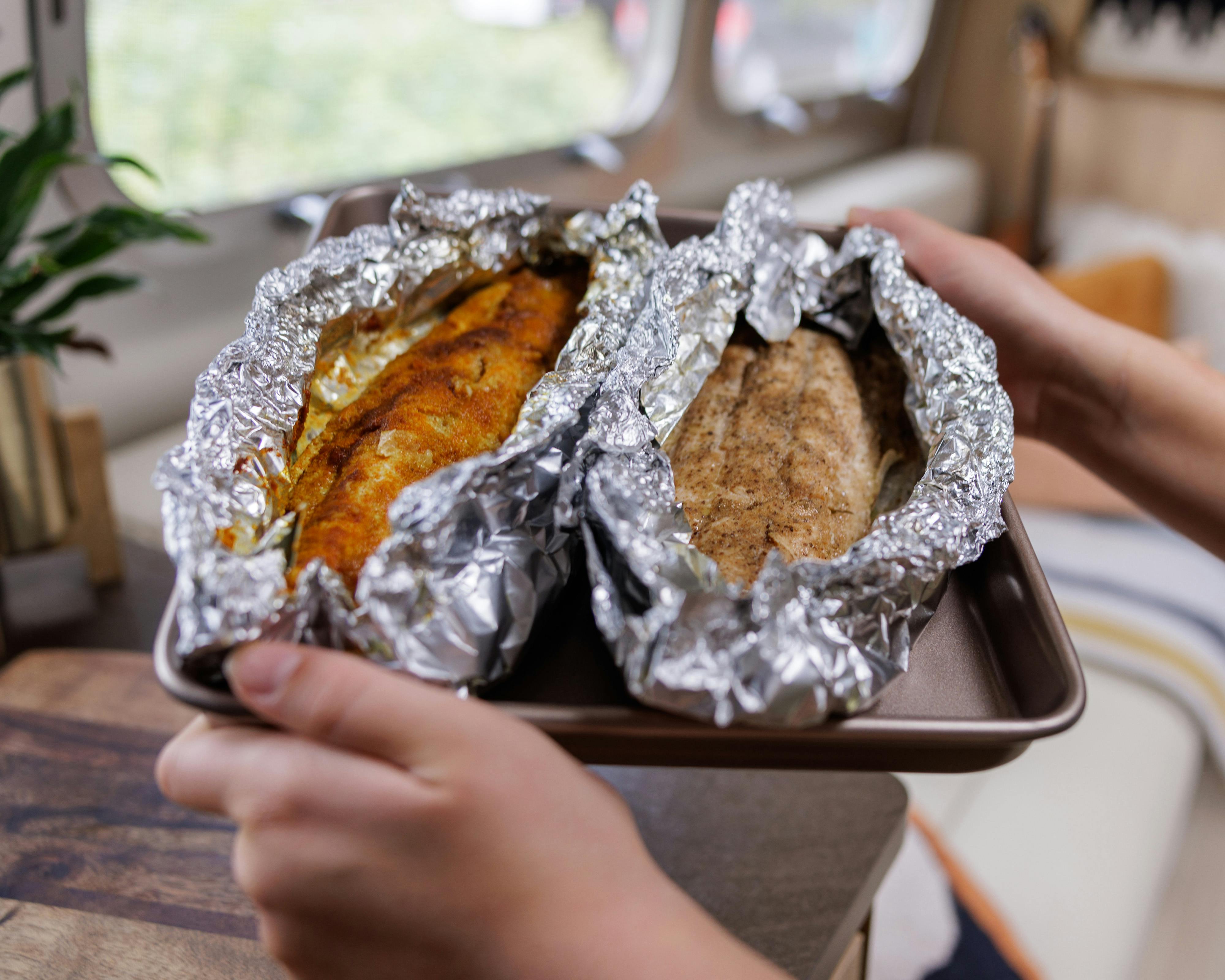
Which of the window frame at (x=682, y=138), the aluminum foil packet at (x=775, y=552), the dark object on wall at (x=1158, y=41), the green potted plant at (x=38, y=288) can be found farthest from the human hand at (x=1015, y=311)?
the dark object on wall at (x=1158, y=41)

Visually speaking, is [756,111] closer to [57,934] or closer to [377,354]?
[377,354]

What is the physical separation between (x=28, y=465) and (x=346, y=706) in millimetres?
951

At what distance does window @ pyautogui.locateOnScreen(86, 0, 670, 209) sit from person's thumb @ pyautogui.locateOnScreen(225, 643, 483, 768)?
4.19ft

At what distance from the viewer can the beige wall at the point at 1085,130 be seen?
10.1ft

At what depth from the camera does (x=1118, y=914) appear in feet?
4.57

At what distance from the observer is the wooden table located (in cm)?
71

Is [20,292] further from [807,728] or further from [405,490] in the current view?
[807,728]

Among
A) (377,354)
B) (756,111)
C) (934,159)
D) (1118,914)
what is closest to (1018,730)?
(377,354)

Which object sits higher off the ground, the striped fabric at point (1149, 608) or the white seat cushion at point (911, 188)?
the white seat cushion at point (911, 188)

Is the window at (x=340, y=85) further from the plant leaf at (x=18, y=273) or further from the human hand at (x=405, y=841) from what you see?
the human hand at (x=405, y=841)

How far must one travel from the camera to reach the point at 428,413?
2.53 feet

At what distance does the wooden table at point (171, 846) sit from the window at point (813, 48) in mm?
2138

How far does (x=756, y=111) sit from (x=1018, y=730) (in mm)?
2516

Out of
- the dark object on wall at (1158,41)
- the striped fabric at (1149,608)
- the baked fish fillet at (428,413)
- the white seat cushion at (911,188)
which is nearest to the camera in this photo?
the baked fish fillet at (428,413)
